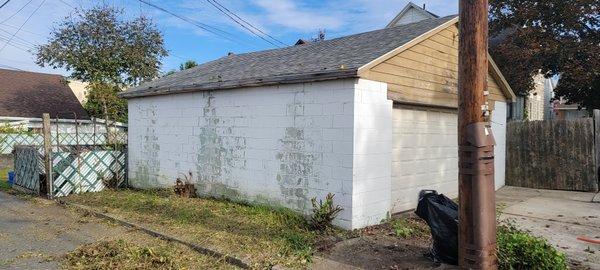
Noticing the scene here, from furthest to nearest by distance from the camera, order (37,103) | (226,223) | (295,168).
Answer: (37,103) < (295,168) < (226,223)

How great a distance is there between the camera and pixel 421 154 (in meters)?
9.38

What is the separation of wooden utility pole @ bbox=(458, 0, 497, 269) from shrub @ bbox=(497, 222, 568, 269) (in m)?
0.19

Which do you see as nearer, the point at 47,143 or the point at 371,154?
the point at 371,154

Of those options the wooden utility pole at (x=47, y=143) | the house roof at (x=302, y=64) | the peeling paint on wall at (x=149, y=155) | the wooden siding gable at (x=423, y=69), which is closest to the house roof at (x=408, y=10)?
the house roof at (x=302, y=64)

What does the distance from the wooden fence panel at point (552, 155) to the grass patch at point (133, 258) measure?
10.0 m

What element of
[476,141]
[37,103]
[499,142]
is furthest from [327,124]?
[37,103]

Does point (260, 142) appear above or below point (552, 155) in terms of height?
above

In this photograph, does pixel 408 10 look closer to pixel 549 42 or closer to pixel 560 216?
pixel 549 42

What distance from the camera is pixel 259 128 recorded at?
895 cm

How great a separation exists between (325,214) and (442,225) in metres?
2.32

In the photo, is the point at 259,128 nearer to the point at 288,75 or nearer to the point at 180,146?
the point at 288,75

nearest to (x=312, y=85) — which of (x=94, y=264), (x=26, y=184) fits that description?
(x=94, y=264)

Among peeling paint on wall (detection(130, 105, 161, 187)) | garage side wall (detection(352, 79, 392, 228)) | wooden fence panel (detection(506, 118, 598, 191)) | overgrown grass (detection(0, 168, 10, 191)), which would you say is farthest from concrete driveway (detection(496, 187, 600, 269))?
overgrown grass (detection(0, 168, 10, 191))

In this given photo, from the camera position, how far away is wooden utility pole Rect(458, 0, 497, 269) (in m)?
4.71
